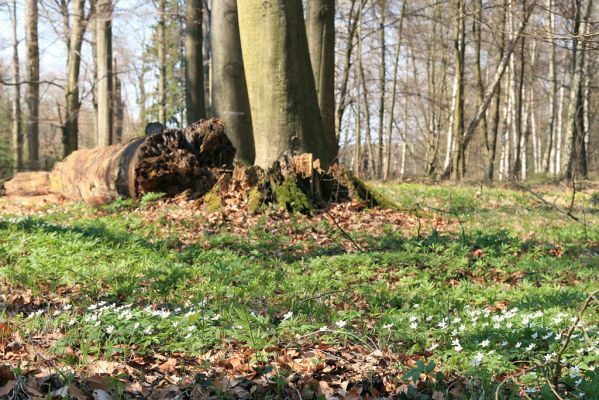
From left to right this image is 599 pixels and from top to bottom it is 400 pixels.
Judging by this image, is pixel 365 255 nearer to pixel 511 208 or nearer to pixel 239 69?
pixel 511 208

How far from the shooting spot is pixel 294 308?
14.3ft

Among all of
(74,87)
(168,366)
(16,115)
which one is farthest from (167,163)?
(16,115)

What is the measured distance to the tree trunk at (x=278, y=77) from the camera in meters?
8.47

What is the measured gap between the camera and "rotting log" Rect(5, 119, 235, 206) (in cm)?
923

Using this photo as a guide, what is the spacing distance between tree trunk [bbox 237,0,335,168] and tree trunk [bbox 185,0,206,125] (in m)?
6.43

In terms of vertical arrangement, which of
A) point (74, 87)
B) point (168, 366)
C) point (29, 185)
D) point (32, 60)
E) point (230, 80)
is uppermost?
point (32, 60)

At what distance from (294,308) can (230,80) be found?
27.2ft

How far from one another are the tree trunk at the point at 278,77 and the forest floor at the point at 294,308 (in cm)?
132

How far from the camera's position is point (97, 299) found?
4.52 m

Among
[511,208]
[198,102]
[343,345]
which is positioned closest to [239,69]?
[198,102]

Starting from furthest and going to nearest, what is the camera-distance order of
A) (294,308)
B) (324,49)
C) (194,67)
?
1. (194,67)
2. (324,49)
3. (294,308)

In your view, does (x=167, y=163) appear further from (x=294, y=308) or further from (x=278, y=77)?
(x=294, y=308)

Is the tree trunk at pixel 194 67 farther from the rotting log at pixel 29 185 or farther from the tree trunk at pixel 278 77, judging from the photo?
the tree trunk at pixel 278 77

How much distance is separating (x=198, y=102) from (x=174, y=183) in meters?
5.90
